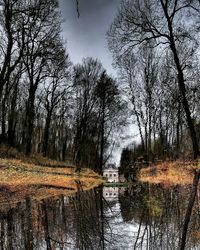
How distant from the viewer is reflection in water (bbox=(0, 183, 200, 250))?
416 cm

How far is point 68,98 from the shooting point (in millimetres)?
50250

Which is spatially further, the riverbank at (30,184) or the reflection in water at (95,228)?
the riverbank at (30,184)

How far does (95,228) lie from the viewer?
531cm

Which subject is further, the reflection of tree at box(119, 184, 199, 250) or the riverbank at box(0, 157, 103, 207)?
the riverbank at box(0, 157, 103, 207)

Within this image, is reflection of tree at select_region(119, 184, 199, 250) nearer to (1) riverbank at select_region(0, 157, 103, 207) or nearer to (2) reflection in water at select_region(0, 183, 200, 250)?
(2) reflection in water at select_region(0, 183, 200, 250)

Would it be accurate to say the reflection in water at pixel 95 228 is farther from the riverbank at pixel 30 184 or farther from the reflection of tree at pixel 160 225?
the riverbank at pixel 30 184

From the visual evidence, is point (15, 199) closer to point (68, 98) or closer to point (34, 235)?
point (34, 235)

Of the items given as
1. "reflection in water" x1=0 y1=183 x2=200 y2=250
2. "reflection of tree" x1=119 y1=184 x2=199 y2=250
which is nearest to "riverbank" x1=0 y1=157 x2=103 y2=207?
"reflection in water" x1=0 y1=183 x2=200 y2=250

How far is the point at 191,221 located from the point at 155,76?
1487 inches

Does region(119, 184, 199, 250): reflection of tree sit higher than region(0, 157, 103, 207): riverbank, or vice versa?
region(0, 157, 103, 207): riverbank

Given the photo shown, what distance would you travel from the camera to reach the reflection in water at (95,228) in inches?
164

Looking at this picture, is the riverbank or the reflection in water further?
the riverbank

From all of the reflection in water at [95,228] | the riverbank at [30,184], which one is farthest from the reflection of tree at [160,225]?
the riverbank at [30,184]

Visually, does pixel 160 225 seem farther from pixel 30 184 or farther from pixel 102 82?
pixel 102 82
